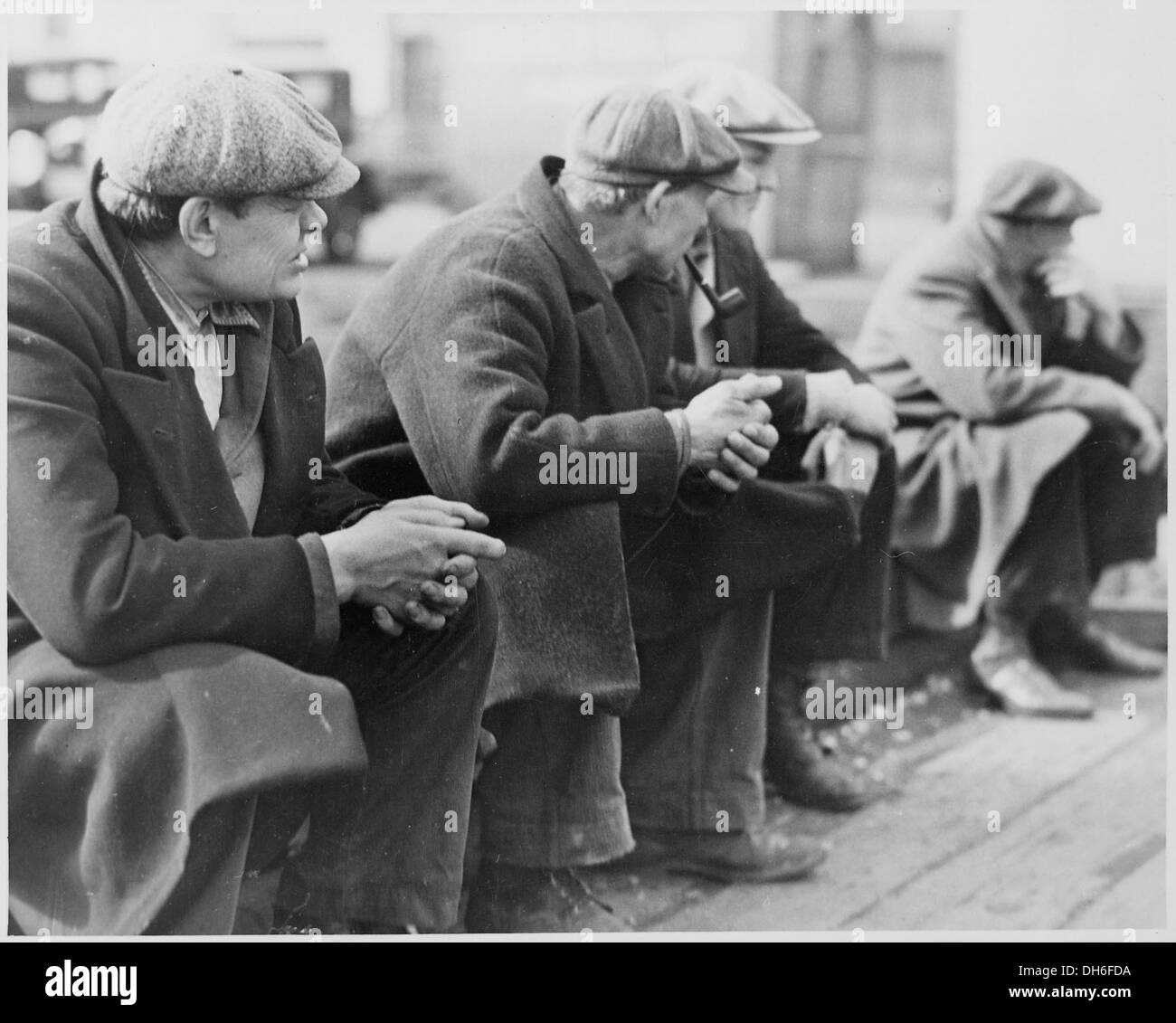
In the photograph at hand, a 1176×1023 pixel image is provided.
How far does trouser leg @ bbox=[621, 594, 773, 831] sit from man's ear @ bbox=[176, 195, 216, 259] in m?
1.31

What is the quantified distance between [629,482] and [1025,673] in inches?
47.4

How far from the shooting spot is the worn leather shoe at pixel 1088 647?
14.2ft

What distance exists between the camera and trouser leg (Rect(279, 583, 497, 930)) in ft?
12.4

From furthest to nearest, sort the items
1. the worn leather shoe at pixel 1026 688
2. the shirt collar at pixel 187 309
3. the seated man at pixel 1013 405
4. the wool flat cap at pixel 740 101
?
the worn leather shoe at pixel 1026 688, the seated man at pixel 1013 405, the wool flat cap at pixel 740 101, the shirt collar at pixel 187 309

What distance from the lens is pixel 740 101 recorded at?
4105mm

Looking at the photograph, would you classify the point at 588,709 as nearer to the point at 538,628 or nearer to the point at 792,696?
the point at 538,628

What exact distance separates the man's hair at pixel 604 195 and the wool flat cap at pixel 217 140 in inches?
22.2

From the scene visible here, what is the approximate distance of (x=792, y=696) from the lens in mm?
4262

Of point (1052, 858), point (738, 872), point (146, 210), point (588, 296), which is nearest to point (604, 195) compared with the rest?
point (588, 296)

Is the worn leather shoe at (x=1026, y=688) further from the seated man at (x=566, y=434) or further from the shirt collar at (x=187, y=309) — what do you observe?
the shirt collar at (x=187, y=309)

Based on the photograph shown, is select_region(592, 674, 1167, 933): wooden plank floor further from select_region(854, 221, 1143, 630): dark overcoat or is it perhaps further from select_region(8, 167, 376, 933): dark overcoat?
select_region(8, 167, 376, 933): dark overcoat

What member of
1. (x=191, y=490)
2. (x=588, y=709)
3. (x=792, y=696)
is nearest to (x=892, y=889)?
(x=792, y=696)

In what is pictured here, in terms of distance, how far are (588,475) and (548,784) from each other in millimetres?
697

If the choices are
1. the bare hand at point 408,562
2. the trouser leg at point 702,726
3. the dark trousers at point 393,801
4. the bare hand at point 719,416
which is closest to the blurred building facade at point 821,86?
the bare hand at point 719,416
